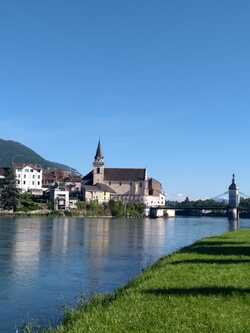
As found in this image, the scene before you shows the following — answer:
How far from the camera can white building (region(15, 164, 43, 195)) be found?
625ft

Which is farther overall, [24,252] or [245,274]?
[24,252]

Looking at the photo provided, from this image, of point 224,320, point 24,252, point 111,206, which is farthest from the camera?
point 111,206

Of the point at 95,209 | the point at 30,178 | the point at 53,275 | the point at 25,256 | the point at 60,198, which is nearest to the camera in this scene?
the point at 53,275

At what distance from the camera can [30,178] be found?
193000mm

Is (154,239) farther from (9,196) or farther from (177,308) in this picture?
(9,196)

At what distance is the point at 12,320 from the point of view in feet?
64.4

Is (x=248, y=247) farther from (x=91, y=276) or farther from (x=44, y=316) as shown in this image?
(x=44, y=316)

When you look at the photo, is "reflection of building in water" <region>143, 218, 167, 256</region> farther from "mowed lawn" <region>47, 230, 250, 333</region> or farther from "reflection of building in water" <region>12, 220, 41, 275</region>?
"mowed lawn" <region>47, 230, 250, 333</region>

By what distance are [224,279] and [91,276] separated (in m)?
12.6

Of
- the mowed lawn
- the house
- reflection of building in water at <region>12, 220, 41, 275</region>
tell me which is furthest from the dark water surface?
the house

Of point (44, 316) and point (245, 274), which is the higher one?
point (245, 274)

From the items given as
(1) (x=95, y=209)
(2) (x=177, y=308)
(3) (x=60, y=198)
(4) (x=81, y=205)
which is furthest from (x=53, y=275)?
(4) (x=81, y=205)

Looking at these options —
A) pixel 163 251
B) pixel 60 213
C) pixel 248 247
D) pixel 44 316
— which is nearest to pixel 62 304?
pixel 44 316

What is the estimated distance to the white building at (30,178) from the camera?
190375 millimetres
